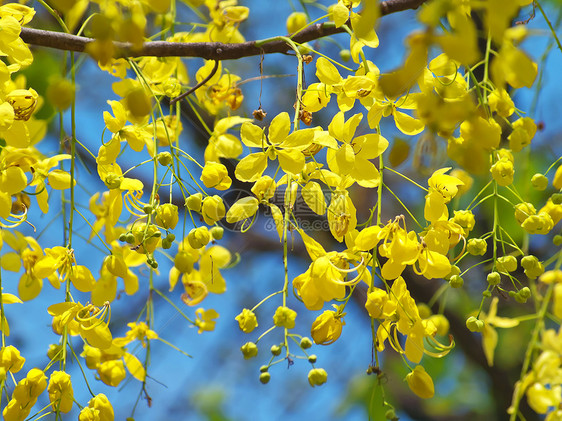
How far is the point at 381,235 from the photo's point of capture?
25.3 inches

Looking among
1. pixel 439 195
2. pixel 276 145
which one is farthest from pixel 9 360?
pixel 439 195

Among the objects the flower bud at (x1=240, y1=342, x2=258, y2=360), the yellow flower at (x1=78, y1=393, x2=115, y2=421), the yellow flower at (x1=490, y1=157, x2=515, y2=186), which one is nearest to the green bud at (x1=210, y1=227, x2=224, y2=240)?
the flower bud at (x1=240, y1=342, x2=258, y2=360)

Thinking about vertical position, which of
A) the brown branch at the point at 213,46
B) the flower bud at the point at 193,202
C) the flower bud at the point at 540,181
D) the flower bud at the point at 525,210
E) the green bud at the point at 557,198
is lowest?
the flower bud at the point at 193,202

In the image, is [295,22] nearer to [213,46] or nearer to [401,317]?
[213,46]

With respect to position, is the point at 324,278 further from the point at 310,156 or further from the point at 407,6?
the point at 407,6

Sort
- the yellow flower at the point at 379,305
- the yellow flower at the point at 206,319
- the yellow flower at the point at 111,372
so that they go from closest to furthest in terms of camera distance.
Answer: the yellow flower at the point at 379,305
the yellow flower at the point at 111,372
the yellow flower at the point at 206,319

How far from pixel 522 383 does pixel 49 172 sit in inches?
24.1

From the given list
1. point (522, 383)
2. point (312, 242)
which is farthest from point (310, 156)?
point (522, 383)

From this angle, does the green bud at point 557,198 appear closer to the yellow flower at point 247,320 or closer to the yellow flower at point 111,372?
the yellow flower at point 247,320

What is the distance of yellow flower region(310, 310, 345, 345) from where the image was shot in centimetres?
68

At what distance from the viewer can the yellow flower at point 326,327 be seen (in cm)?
68

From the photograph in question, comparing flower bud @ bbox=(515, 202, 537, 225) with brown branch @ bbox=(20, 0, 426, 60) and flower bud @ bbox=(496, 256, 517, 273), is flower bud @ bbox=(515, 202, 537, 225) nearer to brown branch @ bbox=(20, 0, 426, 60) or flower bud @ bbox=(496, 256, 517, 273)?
flower bud @ bbox=(496, 256, 517, 273)

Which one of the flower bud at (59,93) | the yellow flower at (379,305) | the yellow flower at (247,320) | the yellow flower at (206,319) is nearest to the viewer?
the flower bud at (59,93)

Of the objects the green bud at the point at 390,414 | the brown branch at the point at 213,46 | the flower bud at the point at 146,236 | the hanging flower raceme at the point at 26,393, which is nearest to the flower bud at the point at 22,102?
the brown branch at the point at 213,46
